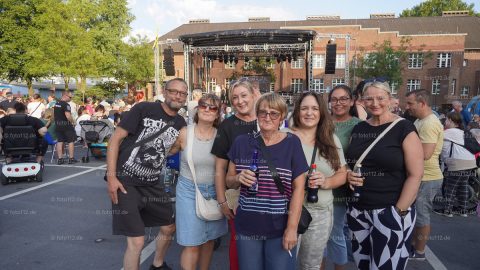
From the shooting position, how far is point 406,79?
39.6 m

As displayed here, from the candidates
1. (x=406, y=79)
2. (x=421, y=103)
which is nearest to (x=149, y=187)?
(x=421, y=103)

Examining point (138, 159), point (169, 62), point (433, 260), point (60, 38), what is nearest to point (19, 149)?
point (138, 159)

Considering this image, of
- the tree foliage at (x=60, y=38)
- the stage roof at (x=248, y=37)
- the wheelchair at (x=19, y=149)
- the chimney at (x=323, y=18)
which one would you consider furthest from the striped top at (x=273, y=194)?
the chimney at (x=323, y=18)

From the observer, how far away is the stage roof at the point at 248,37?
1343cm

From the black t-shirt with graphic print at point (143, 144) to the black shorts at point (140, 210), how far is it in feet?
0.34

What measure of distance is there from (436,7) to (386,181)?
209ft

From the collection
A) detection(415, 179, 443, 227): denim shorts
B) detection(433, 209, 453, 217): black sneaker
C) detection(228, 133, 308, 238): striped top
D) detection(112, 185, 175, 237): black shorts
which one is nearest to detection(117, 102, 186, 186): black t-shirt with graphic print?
detection(112, 185, 175, 237): black shorts

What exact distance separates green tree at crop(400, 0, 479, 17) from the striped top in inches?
2454

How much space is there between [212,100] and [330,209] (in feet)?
4.54

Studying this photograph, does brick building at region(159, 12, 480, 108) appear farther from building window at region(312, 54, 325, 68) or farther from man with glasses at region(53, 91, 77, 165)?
man with glasses at region(53, 91, 77, 165)

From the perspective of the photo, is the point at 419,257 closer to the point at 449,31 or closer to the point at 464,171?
the point at 464,171

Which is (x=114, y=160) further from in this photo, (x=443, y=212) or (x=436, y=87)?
(x=436, y=87)

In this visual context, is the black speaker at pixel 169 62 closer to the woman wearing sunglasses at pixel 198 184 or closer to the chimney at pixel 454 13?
the woman wearing sunglasses at pixel 198 184

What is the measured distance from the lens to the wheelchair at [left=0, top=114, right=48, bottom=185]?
7223mm
